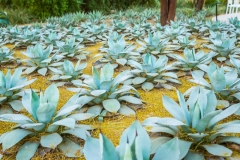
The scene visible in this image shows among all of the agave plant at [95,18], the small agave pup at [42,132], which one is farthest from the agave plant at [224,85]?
the agave plant at [95,18]

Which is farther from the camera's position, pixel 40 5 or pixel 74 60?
pixel 40 5

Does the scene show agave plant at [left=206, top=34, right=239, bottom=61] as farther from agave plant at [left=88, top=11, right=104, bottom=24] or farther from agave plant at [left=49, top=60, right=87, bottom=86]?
agave plant at [left=88, top=11, right=104, bottom=24]

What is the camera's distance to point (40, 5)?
8672 mm

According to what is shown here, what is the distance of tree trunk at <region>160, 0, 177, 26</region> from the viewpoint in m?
5.30

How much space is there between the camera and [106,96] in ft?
6.20

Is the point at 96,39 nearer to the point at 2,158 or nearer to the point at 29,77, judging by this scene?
the point at 29,77

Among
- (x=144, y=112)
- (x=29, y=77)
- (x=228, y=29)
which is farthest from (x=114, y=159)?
(x=228, y=29)

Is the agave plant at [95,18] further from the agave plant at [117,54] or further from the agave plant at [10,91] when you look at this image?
the agave plant at [10,91]

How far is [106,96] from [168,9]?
410 cm

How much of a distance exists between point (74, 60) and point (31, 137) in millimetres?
1874

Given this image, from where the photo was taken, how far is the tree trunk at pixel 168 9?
5301 mm

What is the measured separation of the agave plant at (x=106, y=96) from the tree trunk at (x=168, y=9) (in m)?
3.81

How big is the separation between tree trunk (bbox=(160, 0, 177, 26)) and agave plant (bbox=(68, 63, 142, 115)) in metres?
3.81

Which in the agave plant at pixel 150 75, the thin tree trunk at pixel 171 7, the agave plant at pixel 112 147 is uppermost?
the thin tree trunk at pixel 171 7
